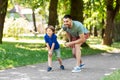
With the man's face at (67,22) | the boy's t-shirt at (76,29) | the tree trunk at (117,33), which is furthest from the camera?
the tree trunk at (117,33)

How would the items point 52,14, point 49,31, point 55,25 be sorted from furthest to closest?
point 55,25 < point 52,14 < point 49,31

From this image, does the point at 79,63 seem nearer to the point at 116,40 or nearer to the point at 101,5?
the point at 101,5

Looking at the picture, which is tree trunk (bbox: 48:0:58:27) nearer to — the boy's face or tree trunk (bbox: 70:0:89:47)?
tree trunk (bbox: 70:0:89:47)

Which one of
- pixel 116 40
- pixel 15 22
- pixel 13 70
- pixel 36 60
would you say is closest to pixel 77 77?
pixel 13 70

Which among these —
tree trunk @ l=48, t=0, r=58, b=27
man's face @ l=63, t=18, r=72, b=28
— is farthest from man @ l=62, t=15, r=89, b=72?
tree trunk @ l=48, t=0, r=58, b=27

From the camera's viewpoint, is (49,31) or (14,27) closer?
(49,31)

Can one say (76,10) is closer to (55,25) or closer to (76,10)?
(76,10)

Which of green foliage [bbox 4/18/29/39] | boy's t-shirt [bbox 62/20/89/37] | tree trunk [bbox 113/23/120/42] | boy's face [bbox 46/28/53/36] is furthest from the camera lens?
tree trunk [bbox 113/23/120/42]

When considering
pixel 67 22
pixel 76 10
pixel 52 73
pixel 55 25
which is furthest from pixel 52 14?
pixel 52 73

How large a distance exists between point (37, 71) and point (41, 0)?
20.3 metres

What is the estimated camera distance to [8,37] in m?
37.1

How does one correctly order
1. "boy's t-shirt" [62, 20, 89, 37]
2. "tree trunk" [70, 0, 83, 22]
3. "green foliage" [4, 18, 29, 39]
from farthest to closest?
"green foliage" [4, 18, 29, 39], "tree trunk" [70, 0, 83, 22], "boy's t-shirt" [62, 20, 89, 37]

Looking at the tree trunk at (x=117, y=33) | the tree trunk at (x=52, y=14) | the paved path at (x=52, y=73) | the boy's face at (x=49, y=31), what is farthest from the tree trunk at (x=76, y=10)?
the tree trunk at (x=117, y=33)

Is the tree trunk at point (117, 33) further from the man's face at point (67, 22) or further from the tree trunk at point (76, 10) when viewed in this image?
the man's face at point (67, 22)
